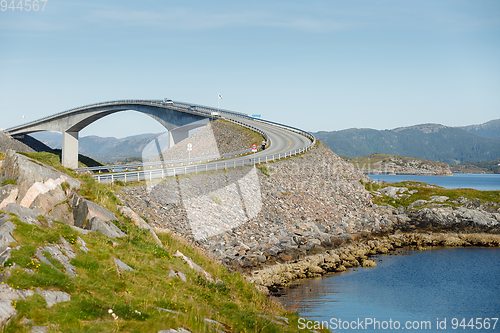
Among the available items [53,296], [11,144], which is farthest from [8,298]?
[11,144]

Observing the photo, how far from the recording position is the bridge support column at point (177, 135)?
275 ft

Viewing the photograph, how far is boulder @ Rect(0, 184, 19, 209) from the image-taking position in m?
16.6

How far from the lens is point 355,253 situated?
112 ft

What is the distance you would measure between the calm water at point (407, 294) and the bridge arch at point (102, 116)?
5714 cm

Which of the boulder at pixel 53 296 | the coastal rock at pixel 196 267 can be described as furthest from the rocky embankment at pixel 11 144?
the boulder at pixel 53 296

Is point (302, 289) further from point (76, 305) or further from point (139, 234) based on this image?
point (76, 305)

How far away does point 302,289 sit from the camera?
2520 cm

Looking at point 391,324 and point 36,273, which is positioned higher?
point 36,273

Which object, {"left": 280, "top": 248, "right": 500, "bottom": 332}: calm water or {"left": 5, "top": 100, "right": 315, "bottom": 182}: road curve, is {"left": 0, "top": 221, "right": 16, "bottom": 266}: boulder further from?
{"left": 5, "top": 100, "right": 315, "bottom": 182}: road curve

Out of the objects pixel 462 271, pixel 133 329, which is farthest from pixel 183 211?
pixel 462 271

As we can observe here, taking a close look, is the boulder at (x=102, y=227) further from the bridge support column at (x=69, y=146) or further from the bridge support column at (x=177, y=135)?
the bridge support column at (x=69, y=146)

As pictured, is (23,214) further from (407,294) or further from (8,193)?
(407,294)

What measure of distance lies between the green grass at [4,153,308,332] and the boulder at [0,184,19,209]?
383cm

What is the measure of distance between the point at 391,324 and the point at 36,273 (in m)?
19.9
